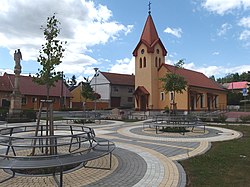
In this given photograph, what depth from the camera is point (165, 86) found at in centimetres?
2339

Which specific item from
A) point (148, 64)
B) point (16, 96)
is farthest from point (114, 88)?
point (16, 96)

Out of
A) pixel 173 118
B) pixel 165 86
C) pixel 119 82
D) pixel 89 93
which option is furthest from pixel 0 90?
pixel 173 118

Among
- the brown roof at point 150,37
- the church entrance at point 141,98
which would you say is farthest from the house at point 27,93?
the brown roof at point 150,37

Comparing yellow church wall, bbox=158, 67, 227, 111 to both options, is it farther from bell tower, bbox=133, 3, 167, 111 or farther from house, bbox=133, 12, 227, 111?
bell tower, bbox=133, 3, 167, 111

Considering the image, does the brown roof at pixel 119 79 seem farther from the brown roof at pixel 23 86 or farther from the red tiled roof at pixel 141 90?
the brown roof at pixel 23 86

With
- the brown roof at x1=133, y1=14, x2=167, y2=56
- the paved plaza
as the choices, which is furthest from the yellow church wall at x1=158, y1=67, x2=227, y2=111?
the paved plaza

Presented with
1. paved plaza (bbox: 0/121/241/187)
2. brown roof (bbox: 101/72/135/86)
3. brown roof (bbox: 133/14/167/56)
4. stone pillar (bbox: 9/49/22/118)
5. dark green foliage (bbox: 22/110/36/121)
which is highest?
brown roof (bbox: 133/14/167/56)

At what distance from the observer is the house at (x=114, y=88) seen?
49.6m

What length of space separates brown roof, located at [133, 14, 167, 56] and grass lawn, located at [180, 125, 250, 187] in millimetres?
31364

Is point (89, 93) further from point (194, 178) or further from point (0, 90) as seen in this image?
point (194, 178)

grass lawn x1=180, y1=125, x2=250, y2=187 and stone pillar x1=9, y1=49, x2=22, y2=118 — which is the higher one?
stone pillar x1=9, y1=49, x2=22, y2=118

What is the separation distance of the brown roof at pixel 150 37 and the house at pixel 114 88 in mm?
10936

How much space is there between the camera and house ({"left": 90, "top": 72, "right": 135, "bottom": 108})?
4956cm

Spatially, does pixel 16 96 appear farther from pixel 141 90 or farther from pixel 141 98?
A: pixel 141 98
